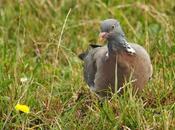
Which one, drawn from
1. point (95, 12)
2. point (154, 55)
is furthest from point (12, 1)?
point (154, 55)

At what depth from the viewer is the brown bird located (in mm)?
4449

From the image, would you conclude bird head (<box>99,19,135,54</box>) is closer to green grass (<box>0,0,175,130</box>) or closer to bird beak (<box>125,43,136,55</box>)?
bird beak (<box>125,43,136,55</box>)

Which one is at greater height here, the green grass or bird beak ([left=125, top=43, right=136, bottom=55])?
bird beak ([left=125, top=43, right=136, bottom=55])

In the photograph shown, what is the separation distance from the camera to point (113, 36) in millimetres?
4535

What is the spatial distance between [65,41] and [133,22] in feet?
2.44

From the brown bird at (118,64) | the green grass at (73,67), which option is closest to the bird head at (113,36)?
the brown bird at (118,64)

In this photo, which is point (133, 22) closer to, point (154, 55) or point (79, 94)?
point (154, 55)

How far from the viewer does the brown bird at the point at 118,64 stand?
4.45 meters

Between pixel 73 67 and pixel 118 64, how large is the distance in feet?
3.58

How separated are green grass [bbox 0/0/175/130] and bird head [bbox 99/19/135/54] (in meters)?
0.29

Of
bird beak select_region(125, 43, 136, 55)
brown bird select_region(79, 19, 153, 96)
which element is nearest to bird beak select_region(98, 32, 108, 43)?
brown bird select_region(79, 19, 153, 96)

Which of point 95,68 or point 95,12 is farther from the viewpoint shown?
point 95,12

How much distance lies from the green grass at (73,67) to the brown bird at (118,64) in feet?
0.38

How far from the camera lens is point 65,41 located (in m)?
6.20
